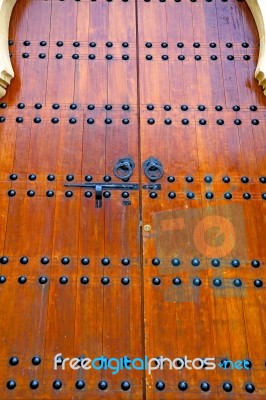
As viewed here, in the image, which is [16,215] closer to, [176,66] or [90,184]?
[90,184]

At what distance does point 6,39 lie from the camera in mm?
3650

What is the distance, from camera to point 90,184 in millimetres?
3262

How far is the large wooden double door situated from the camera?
2865 mm

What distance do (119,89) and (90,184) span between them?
772mm

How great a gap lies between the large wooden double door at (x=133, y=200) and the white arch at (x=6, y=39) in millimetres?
73

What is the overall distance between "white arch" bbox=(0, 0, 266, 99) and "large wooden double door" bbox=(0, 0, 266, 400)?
7 cm

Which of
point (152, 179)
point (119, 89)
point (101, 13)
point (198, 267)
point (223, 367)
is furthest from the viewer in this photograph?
point (101, 13)

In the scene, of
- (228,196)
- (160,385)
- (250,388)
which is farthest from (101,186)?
(250,388)

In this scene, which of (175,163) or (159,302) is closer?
(159,302)

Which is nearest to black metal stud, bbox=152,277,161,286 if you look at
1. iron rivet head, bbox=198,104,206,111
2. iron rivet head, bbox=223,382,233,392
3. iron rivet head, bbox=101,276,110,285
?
iron rivet head, bbox=101,276,110,285

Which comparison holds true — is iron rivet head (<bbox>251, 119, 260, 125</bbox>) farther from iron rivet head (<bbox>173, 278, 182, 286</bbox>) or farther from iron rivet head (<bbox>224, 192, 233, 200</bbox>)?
iron rivet head (<bbox>173, 278, 182, 286</bbox>)

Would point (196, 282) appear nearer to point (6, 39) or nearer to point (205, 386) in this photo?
point (205, 386)

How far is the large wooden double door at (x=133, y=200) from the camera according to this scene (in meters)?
2.87

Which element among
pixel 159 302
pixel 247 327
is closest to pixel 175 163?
pixel 159 302
